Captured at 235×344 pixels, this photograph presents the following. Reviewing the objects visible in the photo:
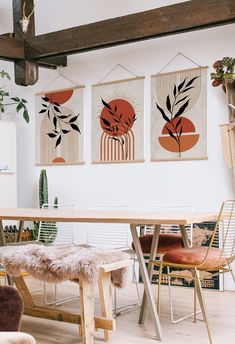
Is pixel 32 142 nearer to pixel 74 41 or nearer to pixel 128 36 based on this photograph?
pixel 74 41

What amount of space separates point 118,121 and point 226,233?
8.76ft

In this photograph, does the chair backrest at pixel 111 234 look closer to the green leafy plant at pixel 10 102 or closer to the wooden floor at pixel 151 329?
the wooden floor at pixel 151 329

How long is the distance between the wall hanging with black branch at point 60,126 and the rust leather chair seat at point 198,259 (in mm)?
2919

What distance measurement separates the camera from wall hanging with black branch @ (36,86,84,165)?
6.01 meters

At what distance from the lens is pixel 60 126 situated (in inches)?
242

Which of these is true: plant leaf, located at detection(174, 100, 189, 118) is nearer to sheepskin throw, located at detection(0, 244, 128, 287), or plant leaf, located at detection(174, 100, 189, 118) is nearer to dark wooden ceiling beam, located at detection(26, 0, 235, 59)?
dark wooden ceiling beam, located at detection(26, 0, 235, 59)

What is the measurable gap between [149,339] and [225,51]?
9.47ft

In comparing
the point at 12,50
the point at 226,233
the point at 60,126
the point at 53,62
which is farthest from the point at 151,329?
the point at 53,62

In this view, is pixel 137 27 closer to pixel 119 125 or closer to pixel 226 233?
pixel 119 125

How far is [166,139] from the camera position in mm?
5332

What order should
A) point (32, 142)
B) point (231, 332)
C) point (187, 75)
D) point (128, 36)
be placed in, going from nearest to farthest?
point (231, 332) → point (128, 36) → point (187, 75) → point (32, 142)

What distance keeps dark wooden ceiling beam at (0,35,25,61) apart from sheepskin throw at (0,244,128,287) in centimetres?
280

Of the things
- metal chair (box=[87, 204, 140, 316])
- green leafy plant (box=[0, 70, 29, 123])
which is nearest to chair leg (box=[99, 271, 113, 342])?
metal chair (box=[87, 204, 140, 316])

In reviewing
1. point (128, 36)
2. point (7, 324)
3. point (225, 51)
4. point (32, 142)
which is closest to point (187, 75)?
point (225, 51)
